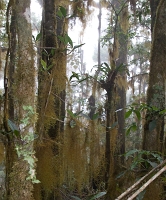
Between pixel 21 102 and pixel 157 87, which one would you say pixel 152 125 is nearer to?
pixel 157 87

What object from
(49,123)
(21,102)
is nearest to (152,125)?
(49,123)

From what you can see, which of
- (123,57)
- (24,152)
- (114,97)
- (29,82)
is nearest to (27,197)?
(24,152)

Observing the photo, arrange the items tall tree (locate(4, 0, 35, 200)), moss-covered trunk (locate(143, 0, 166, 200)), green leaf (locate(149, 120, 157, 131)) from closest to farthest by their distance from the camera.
A: tall tree (locate(4, 0, 35, 200))
green leaf (locate(149, 120, 157, 131))
moss-covered trunk (locate(143, 0, 166, 200))

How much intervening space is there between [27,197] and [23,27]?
4.48 feet

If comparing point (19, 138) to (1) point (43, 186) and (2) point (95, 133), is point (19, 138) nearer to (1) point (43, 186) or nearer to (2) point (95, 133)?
(1) point (43, 186)

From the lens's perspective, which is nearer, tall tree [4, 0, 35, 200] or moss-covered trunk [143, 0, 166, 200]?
tall tree [4, 0, 35, 200]

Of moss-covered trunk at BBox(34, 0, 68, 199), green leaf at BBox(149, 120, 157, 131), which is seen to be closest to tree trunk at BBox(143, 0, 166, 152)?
green leaf at BBox(149, 120, 157, 131)

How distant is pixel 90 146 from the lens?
117 inches

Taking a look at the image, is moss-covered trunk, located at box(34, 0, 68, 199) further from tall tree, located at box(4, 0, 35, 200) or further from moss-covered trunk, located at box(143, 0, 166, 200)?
moss-covered trunk, located at box(143, 0, 166, 200)

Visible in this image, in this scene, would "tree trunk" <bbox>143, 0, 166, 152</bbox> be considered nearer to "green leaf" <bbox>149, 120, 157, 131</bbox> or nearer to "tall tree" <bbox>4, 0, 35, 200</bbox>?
"green leaf" <bbox>149, 120, 157, 131</bbox>

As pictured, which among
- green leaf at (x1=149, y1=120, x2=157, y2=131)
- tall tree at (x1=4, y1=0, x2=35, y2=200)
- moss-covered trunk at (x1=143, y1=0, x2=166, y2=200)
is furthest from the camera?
Answer: moss-covered trunk at (x1=143, y1=0, x2=166, y2=200)

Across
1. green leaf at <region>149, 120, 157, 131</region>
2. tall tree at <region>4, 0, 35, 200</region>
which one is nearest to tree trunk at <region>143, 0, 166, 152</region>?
green leaf at <region>149, 120, 157, 131</region>

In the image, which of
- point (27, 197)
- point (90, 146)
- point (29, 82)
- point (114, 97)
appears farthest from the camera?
point (114, 97)

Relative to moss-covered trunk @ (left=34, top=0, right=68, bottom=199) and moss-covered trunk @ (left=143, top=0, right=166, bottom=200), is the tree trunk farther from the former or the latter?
moss-covered trunk @ (left=34, top=0, right=68, bottom=199)
